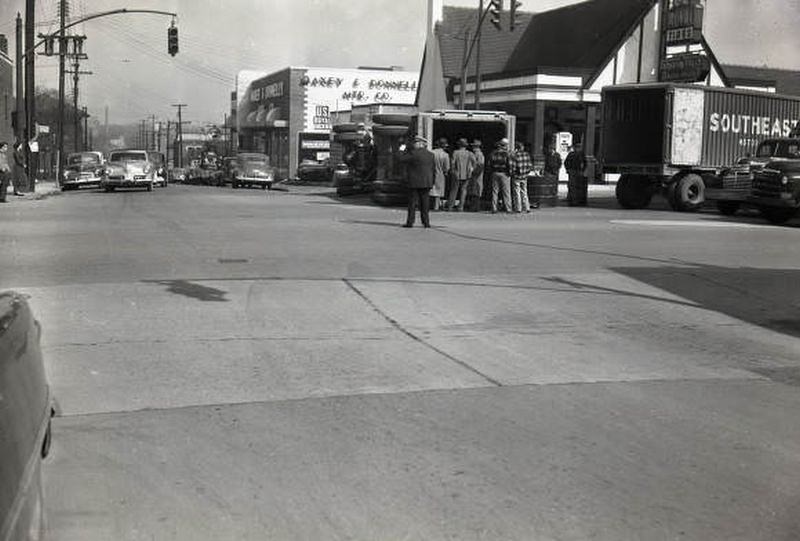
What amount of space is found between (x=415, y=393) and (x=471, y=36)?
A: 4467 centimetres

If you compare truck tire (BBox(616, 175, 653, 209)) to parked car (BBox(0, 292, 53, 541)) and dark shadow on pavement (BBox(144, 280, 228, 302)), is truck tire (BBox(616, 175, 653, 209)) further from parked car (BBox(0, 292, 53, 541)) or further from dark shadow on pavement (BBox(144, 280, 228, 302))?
parked car (BBox(0, 292, 53, 541))

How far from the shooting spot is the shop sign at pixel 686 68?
114 feet

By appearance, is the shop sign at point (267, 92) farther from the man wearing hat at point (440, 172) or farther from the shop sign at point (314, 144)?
the man wearing hat at point (440, 172)

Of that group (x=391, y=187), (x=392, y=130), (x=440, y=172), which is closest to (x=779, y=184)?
(x=440, y=172)

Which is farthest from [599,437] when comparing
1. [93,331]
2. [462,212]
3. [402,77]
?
[402,77]

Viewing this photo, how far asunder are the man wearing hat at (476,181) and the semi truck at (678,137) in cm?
547

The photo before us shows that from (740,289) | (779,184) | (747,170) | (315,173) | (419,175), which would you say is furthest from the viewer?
(315,173)

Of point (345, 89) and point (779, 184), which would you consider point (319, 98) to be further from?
point (779, 184)

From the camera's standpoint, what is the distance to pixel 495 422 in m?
5.61

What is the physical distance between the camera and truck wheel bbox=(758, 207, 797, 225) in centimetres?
2128

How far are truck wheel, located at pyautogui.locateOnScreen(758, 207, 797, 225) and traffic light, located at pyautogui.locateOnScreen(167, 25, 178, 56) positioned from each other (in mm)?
22064

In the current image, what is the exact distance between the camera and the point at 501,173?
21.6m

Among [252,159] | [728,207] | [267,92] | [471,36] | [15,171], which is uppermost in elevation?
[471,36]

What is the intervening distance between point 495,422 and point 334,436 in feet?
3.30
